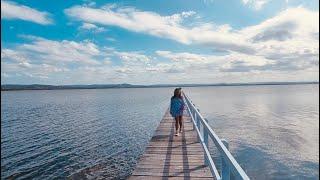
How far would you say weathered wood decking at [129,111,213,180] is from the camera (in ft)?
26.0

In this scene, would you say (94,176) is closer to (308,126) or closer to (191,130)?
(191,130)

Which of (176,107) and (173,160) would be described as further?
(176,107)

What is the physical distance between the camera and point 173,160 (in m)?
9.41

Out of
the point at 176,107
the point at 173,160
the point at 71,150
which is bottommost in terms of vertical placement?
the point at 71,150

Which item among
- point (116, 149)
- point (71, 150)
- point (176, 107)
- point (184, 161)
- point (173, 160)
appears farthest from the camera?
point (116, 149)

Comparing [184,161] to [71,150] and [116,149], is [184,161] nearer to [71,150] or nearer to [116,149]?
[116,149]

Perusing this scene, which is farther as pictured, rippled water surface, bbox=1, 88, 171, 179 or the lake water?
the lake water

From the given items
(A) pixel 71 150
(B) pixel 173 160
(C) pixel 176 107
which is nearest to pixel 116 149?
(A) pixel 71 150

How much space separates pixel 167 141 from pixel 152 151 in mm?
1930

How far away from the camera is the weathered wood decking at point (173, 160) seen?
793 centimetres

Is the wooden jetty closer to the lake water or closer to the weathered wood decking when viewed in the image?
the weathered wood decking

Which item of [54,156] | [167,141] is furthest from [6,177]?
[167,141]

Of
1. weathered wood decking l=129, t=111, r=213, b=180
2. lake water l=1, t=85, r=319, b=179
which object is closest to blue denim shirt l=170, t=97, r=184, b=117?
weathered wood decking l=129, t=111, r=213, b=180

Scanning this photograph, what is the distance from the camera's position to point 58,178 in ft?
58.9
